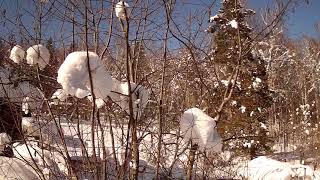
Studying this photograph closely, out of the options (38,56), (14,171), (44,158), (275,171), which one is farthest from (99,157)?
(275,171)

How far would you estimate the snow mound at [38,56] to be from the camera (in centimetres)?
329

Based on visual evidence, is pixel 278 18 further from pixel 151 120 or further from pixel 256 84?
pixel 256 84

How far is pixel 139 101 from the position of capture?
9.94ft

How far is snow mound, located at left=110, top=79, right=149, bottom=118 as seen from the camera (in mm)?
2993

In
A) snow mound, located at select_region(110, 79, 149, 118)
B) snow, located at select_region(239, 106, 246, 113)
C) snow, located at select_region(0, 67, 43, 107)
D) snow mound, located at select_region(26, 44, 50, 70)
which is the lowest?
snow mound, located at select_region(110, 79, 149, 118)

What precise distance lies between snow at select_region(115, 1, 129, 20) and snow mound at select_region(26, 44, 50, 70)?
83cm

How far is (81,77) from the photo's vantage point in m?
2.61

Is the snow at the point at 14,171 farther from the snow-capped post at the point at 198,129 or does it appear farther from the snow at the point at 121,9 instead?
the snow at the point at 121,9

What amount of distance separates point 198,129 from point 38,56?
1.42 m

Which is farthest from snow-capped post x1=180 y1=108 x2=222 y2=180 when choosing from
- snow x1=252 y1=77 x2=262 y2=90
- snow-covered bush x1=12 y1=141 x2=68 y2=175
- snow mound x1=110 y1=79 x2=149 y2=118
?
snow x1=252 y1=77 x2=262 y2=90

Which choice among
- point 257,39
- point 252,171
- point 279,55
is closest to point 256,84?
point 252,171

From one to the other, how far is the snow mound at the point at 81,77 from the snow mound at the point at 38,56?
0.75m

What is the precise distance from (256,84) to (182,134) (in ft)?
33.0

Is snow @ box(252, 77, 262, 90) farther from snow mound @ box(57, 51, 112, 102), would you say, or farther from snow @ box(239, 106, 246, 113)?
snow mound @ box(57, 51, 112, 102)
